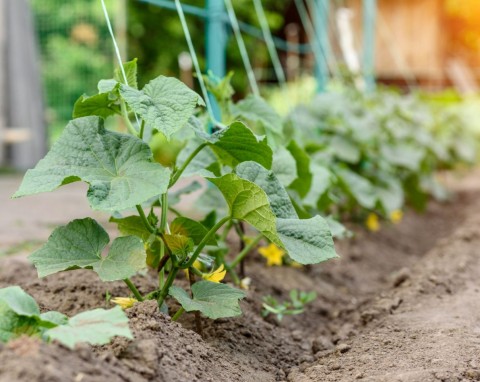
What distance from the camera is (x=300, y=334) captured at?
2.26m

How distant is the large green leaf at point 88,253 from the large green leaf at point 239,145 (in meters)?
0.30

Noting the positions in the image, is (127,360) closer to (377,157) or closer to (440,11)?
(377,157)

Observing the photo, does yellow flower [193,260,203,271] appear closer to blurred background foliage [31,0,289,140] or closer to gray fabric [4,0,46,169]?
gray fabric [4,0,46,169]

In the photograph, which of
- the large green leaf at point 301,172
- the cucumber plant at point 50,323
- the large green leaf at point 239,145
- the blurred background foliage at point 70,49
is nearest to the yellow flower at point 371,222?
the large green leaf at point 301,172

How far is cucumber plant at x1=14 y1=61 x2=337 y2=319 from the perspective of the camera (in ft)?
5.09

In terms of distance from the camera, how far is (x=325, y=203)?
8.98 ft

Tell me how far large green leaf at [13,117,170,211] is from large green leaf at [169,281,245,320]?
301mm

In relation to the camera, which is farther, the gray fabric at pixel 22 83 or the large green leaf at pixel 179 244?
the gray fabric at pixel 22 83

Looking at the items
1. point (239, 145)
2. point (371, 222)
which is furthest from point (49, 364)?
point (371, 222)

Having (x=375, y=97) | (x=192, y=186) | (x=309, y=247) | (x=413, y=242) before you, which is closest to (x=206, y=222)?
(x=192, y=186)

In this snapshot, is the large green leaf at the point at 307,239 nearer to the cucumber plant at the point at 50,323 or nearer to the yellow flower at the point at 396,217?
the cucumber plant at the point at 50,323

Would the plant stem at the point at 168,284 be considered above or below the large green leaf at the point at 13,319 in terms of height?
below

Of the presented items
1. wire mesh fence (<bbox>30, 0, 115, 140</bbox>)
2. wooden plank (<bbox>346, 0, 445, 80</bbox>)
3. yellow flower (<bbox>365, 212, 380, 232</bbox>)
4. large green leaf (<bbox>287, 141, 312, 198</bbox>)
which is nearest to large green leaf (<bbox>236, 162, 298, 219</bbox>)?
large green leaf (<bbox>287, 141, 312, 198</bbox>)

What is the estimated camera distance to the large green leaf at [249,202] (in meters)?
1.60
